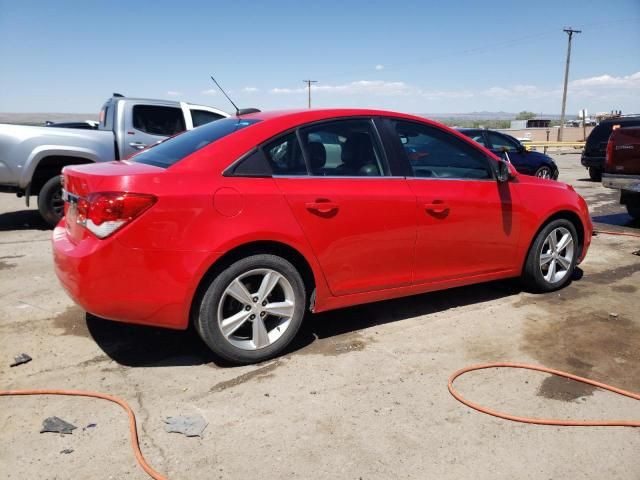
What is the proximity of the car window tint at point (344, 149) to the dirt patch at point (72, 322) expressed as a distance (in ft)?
7.06

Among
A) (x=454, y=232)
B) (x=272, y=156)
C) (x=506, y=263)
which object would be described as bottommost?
(x=506, y=263)

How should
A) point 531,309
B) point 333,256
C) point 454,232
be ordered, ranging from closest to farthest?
point 333,256 < point 454,232 < point 531,309

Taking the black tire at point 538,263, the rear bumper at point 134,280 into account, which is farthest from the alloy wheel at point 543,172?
the rear bumper at point 134,280

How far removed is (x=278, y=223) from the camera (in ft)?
11.4

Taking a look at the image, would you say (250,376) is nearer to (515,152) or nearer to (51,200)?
(51,200)

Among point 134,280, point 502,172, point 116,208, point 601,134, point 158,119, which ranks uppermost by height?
point 158,119

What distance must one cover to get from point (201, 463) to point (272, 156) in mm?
1926

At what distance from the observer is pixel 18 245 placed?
23.2 ft

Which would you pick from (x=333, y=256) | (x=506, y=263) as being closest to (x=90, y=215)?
(x=333, y=256)

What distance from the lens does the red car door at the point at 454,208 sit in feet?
13.6

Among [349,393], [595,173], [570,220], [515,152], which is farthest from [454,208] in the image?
[595,173]

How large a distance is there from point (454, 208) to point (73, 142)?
5.85 meters

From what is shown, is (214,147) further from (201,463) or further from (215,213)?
(201,463)

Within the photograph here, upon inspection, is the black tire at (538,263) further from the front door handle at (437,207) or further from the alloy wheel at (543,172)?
the alloy wheel at (543,172)
